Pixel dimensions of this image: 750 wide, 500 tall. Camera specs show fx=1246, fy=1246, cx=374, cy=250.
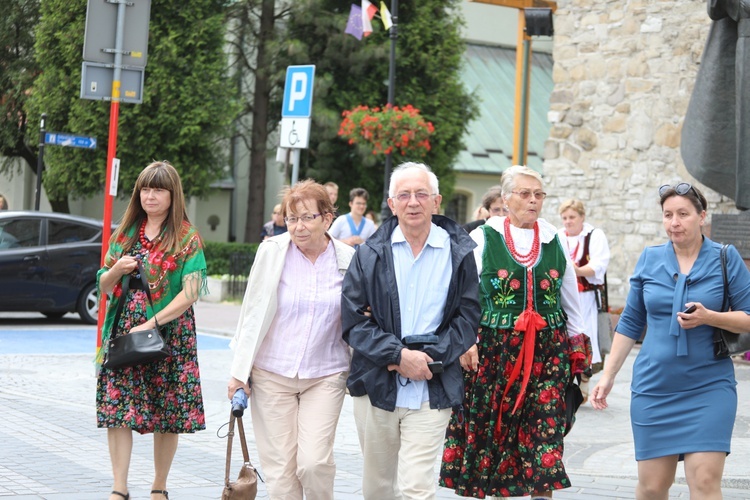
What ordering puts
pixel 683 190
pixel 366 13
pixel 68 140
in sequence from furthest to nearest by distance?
pixel 366 13
pixel 68 140
pixel 683 190

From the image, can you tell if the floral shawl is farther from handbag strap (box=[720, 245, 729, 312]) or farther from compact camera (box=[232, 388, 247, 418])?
handbag strap (box=[720, 245, 729, 312])

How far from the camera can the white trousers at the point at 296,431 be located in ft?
17.7

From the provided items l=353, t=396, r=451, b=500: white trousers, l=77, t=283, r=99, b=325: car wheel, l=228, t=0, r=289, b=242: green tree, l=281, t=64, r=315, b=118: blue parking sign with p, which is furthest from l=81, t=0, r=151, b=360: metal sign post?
l=228, t=0, r=289, b=242: green tree

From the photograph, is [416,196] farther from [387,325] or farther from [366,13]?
[366,13]

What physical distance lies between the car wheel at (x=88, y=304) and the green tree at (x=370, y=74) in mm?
14280

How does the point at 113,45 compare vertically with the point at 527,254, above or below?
above

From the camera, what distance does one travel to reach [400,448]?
534cm

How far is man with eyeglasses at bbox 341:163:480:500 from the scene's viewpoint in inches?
204

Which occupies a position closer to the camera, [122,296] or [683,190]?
[683,190]

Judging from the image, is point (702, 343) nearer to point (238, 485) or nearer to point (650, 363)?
point (650, 363)

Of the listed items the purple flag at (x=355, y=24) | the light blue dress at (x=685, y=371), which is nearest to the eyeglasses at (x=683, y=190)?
the light blue dress at (x=685, y=371)

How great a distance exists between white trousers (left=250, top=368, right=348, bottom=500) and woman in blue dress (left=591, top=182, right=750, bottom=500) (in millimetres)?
1367

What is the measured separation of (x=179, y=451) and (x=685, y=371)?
4.02 metres

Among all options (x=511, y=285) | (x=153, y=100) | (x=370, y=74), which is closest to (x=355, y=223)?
(x=511, y=285)
